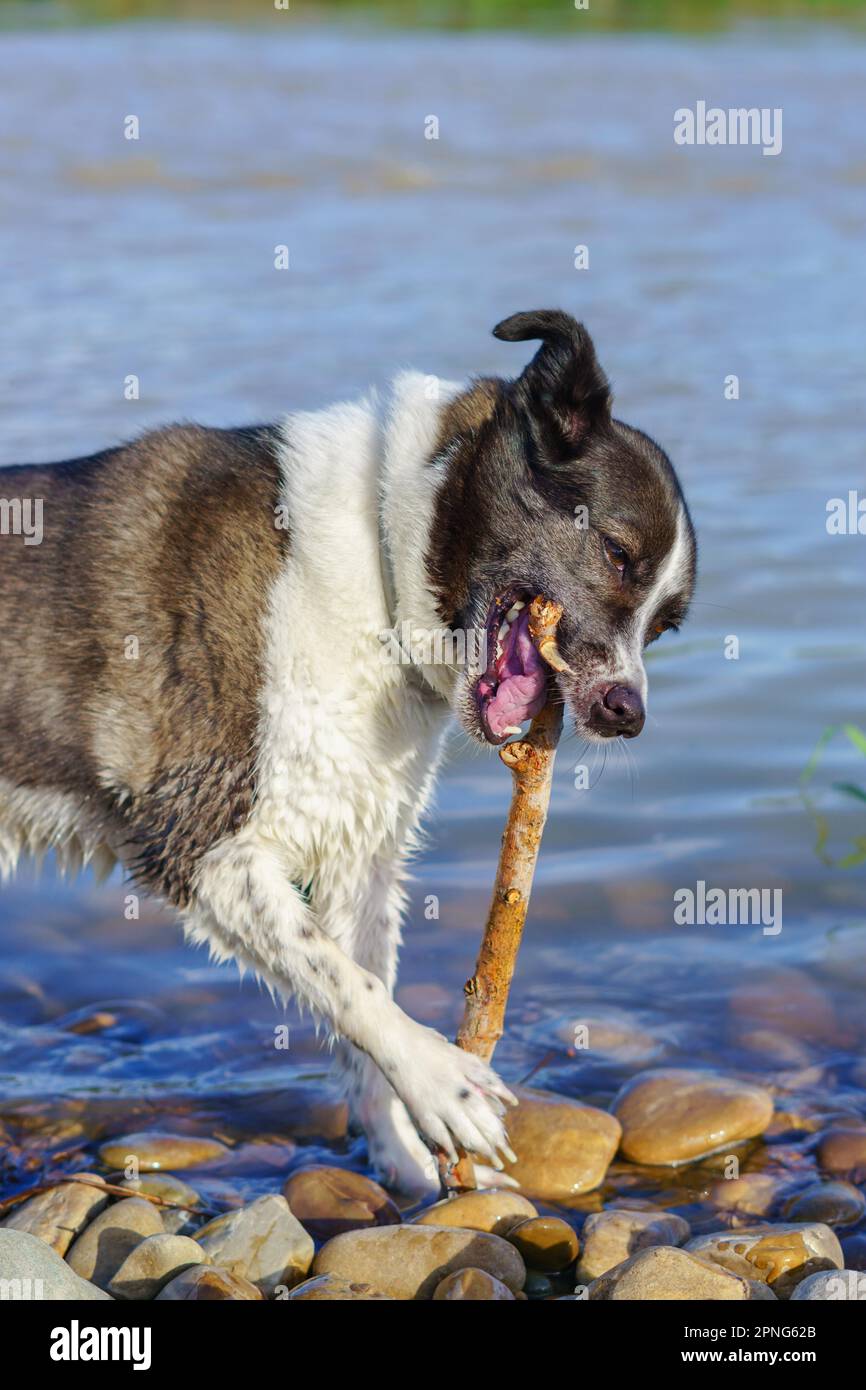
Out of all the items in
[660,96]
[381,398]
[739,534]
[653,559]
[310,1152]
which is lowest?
[310,1152]

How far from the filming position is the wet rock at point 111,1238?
383 cm

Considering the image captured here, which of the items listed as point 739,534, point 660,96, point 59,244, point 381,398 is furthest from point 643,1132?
point 660,96

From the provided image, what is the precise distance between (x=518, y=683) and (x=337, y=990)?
850mm

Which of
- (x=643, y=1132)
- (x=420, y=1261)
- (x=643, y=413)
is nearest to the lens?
(x=420, y=1261)

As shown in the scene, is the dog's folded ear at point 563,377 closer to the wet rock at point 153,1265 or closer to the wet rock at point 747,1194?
the wet rock at point 747,1194

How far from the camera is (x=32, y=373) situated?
10.1 m

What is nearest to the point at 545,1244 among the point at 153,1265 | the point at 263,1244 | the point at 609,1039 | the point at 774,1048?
the point at 263,1244

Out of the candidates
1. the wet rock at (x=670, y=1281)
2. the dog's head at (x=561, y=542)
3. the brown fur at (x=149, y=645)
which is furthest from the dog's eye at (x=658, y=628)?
the wet rock at (x=670, y=1281)

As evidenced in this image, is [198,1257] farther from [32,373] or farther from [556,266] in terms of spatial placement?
[556,266]

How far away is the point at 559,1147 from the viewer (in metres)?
4.33

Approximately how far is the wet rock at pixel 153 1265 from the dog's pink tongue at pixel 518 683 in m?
1.37

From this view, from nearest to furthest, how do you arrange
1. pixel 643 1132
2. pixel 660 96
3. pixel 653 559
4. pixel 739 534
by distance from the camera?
pixel 653 559
pixel 643 1132
pixel 739 534
pixel 660 96

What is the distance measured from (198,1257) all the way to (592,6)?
2421 centimetres

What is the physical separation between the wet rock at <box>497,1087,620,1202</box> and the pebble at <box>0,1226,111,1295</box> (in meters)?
1.18
